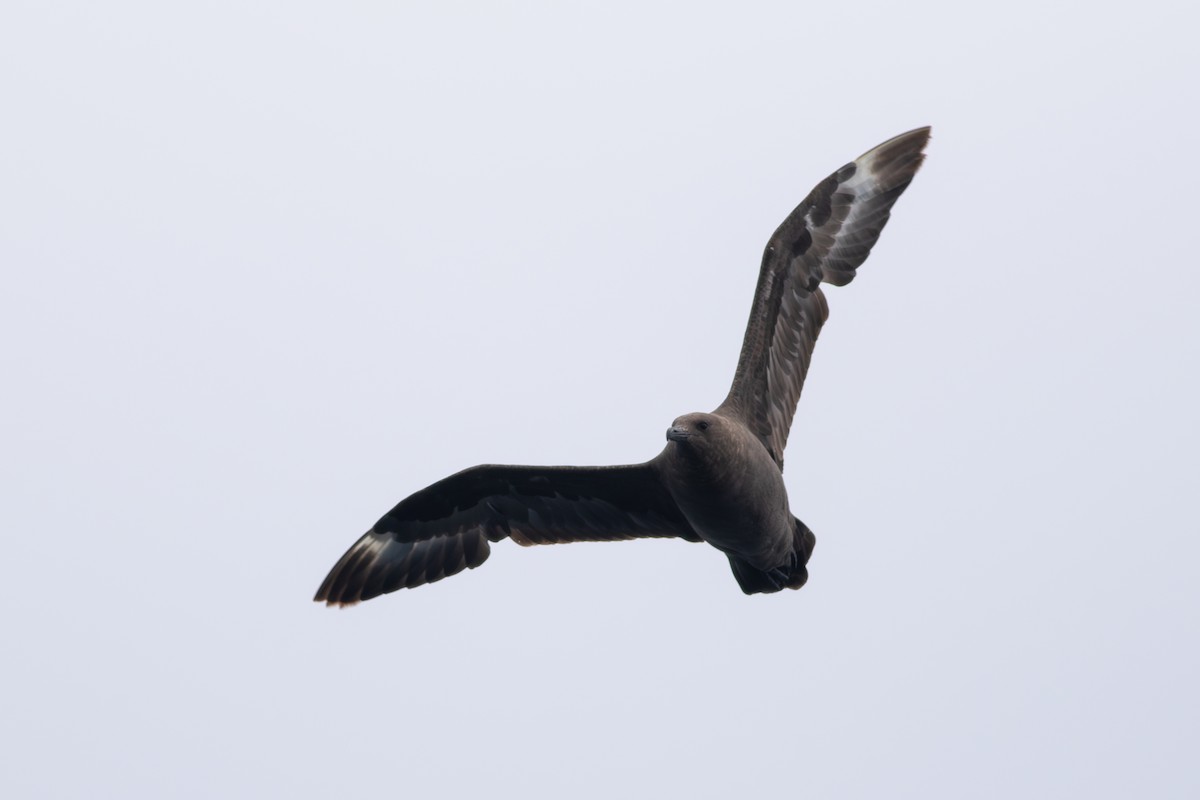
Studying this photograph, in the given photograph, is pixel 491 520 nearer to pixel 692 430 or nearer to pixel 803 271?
pixel 692 430

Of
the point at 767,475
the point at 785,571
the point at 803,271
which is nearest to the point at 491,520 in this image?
the point at 785,571

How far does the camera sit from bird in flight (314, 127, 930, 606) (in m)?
10.1

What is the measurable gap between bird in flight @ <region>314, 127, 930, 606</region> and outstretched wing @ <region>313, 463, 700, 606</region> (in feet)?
0.03

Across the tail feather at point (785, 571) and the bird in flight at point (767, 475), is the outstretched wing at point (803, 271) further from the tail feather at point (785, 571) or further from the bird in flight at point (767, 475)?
the tail feather at point (785, 571)

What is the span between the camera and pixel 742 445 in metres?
9.20

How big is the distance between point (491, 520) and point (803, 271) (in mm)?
2900

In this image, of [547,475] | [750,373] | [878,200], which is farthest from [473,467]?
[878,200]

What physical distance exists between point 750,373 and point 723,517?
137 cm

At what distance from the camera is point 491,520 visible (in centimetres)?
1093

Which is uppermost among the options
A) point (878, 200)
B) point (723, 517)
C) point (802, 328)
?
point (878, 200)

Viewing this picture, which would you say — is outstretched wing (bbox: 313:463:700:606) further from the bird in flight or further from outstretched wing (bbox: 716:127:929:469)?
outstretched wing (bbox: 716:127:929:469)

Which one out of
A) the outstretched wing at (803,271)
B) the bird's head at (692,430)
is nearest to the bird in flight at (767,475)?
the outstretched wing at (803,271)

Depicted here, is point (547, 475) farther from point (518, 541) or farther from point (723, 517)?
point (723, 517)

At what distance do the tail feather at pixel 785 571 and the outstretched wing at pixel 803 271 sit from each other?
58 centimetres
